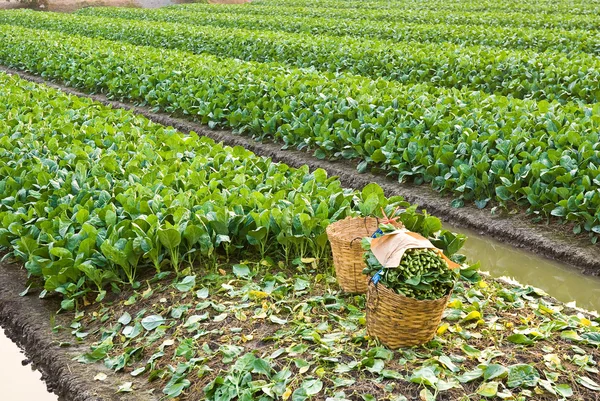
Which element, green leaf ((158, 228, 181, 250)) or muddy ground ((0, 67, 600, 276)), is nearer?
green leaf ((158, 228, 181, 250))

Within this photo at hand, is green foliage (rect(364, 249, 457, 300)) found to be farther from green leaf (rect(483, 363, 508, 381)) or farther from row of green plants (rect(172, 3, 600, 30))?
row of green plants (rect(172, 3, 600, 30))

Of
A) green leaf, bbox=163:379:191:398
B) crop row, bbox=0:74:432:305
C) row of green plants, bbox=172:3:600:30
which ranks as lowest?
green leaf, bbox=163:379:191:398

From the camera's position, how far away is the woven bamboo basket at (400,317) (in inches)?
135

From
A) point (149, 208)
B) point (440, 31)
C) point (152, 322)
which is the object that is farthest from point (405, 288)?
point (440, 31)

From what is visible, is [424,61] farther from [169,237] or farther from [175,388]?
[175,388]

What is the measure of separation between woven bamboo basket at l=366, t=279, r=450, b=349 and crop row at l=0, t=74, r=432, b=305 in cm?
120

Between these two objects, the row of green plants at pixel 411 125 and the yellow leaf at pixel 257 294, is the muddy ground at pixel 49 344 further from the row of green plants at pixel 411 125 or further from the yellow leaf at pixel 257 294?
the row of green plants at pixel 411 125

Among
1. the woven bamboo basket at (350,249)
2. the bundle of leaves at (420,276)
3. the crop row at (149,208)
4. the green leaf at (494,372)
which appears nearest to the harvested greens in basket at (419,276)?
the bundle of leaves at (420,276)

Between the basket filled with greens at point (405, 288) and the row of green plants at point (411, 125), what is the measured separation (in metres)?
2.75

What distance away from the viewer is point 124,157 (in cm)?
Answer: 649

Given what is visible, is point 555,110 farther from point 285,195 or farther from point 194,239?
point 194,239

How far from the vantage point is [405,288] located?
344cm

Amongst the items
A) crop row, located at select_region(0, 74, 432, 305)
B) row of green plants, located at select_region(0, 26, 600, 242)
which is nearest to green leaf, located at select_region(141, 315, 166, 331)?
crop row, located at select_region(0, 74, 432, 305)

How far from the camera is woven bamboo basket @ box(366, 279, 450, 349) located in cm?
344
